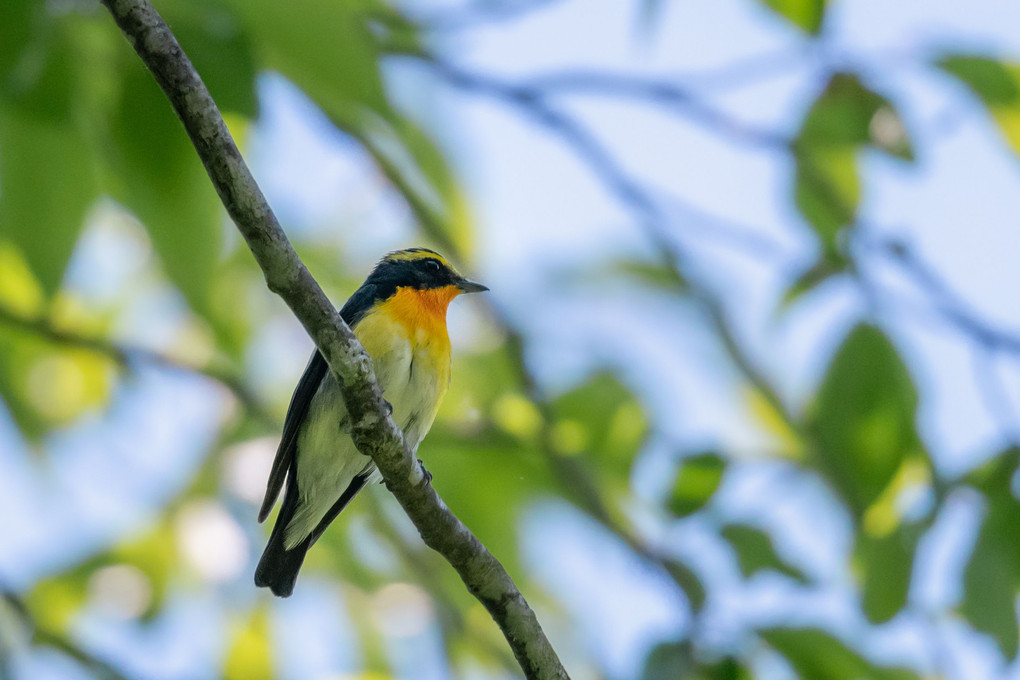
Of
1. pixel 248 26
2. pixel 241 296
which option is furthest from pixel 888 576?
pixel 241 296

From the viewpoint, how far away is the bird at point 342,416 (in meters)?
4.64

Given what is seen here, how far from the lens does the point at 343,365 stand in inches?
109

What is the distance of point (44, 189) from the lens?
2.82 meters

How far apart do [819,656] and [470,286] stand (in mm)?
3141

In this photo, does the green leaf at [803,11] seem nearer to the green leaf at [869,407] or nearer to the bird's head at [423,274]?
the green leaf at [869,407]

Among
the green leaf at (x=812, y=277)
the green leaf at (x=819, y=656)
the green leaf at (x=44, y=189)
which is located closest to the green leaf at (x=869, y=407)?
the green leaf at (x=819, y=656)

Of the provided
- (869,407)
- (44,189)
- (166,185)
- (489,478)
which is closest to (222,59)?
(166,185)

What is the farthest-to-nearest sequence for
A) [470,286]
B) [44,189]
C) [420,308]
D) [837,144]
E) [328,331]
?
[470,286]
[420,308]
[837,144]
[44,189]
[328,331]

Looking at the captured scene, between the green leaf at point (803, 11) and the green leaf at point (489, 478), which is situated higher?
the green leaf at point (803, 11)

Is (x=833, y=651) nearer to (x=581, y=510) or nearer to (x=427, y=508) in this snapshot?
(x=427, y=508)

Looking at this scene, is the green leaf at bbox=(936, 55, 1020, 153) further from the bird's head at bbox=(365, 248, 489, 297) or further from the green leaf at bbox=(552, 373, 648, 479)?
the bird's head at bbox=(365, 248, 489, 297)

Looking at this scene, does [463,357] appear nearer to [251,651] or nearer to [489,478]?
[489,478]

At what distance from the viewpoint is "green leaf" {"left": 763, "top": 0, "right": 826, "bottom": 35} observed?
3365 millimetres

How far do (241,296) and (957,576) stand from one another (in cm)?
496
